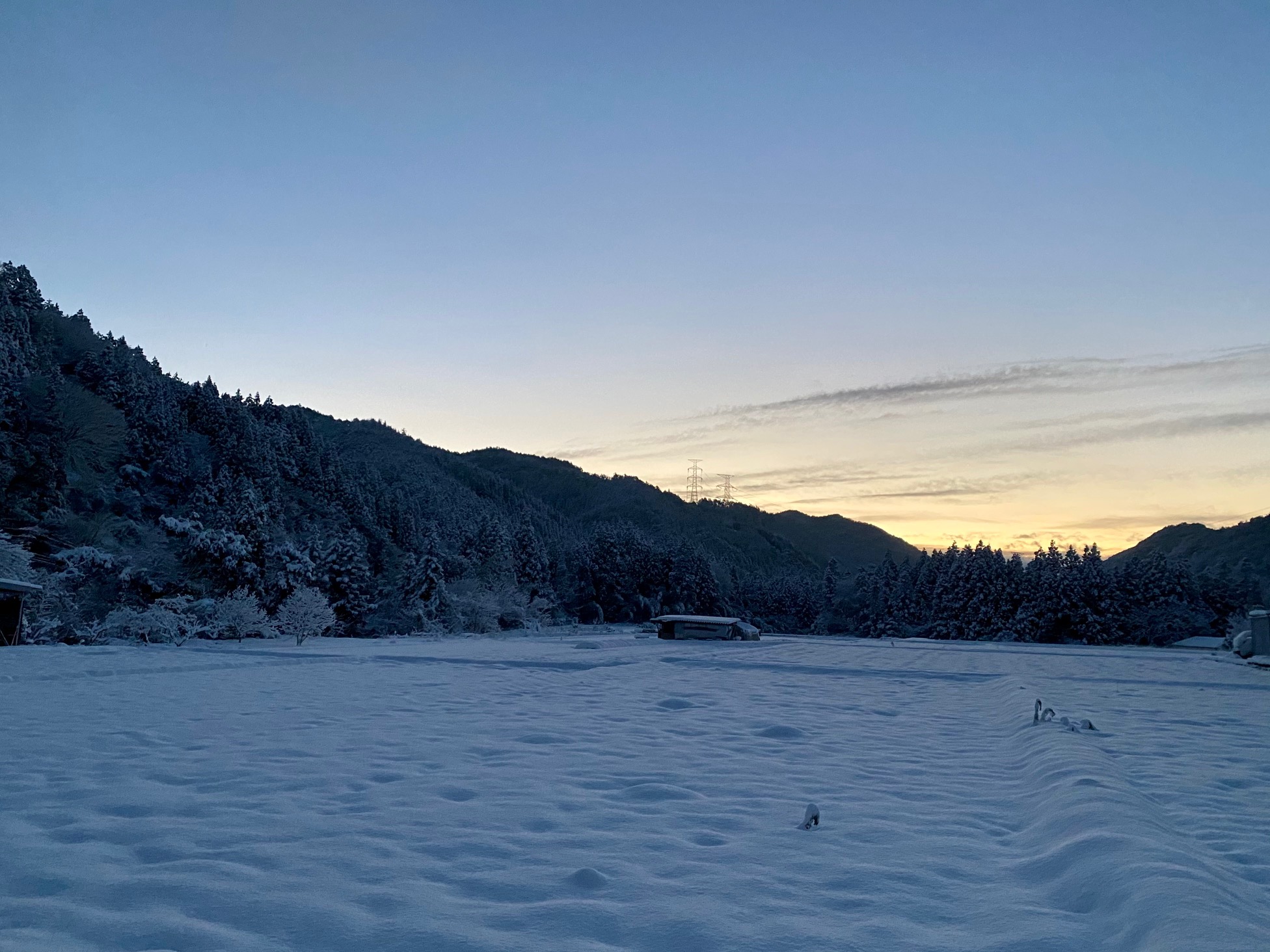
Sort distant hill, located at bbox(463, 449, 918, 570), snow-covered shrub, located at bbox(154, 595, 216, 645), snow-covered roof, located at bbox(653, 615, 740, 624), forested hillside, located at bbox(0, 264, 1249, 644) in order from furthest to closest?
distant hill, located at bbox(463, 449, 918, 570)
forested hillside, located at bbox(0, 264, 1249, 644)
snow-covered roof, located at bbox(653, 615, 740, 624)
snow-covered shrub, located at bbox(154, 595, 216, 645)

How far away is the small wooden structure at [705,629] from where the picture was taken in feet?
102

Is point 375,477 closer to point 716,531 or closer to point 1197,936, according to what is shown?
point 1197,936

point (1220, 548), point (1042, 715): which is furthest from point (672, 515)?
point (1042, 715)

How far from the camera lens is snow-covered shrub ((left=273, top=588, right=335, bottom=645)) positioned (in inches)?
1129

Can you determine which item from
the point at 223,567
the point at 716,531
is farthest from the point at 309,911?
the point at 716,531

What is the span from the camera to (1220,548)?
86.2 metres

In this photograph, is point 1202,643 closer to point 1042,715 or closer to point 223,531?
point 1042,715

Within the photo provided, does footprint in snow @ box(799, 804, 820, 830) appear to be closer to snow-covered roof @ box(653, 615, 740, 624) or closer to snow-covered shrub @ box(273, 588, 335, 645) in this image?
snow-covered shrub @ box(273, 588, 335, 645)

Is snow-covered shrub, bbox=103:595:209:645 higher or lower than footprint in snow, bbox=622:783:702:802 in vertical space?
lower

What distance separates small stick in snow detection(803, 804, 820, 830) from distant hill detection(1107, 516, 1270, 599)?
55.8 metres

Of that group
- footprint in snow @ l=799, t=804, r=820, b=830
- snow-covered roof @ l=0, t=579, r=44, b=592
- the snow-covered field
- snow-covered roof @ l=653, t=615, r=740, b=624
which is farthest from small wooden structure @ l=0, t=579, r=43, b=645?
footprint in snow @ l=799, t=804, r=820, b=830

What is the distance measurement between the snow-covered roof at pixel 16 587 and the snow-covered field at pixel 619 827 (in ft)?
46.9

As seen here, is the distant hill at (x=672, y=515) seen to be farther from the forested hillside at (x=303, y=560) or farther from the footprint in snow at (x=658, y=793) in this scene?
the footprint in snow at (x=658, y=793)

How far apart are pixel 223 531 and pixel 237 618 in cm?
990
